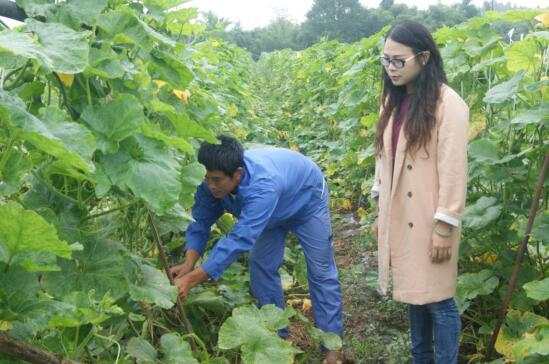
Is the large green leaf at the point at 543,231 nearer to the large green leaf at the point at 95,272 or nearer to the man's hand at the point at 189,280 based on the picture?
the man's hand at the point at 189,280

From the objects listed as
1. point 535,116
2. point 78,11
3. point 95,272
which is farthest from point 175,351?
point 535,116

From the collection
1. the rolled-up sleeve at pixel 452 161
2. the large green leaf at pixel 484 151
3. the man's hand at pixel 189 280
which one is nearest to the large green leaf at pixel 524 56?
the large green leaf at pixel 484 151

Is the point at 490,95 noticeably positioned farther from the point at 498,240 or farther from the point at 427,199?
the point at 498,240

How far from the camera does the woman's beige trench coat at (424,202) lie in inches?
97.3

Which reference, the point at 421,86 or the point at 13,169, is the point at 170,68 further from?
the point at 421,86

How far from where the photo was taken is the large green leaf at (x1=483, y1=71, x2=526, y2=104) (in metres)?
2.61

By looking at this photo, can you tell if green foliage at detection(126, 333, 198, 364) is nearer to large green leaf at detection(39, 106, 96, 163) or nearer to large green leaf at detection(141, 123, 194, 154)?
large green leaf at detection(141, 123, 194, 154)

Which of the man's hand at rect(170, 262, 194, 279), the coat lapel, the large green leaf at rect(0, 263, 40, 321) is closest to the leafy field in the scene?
the large green leaf at rect(0, 263, 40, 321)

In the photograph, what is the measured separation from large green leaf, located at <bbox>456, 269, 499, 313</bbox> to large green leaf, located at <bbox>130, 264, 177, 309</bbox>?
1.51 meters

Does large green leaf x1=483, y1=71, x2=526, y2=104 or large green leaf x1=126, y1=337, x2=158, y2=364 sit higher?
large green leaf x1=483, y1=71, x2=526, y2=104

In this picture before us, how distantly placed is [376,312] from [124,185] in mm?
2654

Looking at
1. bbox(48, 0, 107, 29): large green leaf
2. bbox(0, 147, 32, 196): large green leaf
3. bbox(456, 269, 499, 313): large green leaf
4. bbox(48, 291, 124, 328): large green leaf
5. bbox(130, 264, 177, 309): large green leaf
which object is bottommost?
bbox(456, 269, 499, 313): large green leaf

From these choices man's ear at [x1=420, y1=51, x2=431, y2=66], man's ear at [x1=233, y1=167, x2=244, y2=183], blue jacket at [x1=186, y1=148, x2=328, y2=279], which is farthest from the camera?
man's ear at [x1=233, y1=167, x2=244, y2=183]

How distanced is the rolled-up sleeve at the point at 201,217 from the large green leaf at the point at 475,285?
1229mm
